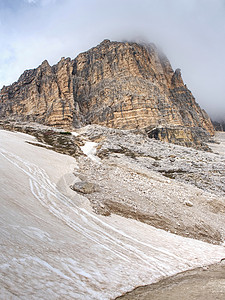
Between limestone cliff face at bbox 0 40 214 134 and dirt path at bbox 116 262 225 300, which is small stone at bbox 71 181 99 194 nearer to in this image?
dirt path at bbox 116 262 225 300

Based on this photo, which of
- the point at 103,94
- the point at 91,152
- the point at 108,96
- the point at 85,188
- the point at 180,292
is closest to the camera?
the point at 180,292

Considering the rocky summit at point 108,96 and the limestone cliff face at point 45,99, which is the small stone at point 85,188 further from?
the limestone cliff face at point 45,99

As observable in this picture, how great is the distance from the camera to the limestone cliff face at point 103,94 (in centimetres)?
5991

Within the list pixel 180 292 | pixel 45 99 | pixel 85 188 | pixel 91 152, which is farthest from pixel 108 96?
pixel 180 292

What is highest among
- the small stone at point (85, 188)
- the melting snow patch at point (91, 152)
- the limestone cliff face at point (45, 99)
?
the limestone cliff face at point (45, 99)

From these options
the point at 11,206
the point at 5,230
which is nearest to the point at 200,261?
the point at 5,230

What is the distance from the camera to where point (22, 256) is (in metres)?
3.42

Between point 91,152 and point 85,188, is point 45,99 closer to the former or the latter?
point 91,152

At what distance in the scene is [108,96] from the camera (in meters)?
67.8

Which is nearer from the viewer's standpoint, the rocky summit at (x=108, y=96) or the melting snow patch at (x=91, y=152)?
the melting snow patch at (x=91, y=152)

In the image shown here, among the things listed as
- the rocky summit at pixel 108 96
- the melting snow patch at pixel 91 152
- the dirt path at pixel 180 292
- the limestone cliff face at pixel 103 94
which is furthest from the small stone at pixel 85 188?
the limestone cliff face at pixel 103 94

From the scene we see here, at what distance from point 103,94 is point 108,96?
3892mm

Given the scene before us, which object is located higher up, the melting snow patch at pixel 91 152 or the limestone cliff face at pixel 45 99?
the limestone cliff face at pixel 45 99

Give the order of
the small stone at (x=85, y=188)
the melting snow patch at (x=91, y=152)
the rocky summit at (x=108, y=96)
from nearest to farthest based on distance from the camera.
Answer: the small stone at (x=85, y=188) → the melting snow patch at (x=91, y=152) → the rocky summit at (x=108, y=96)
